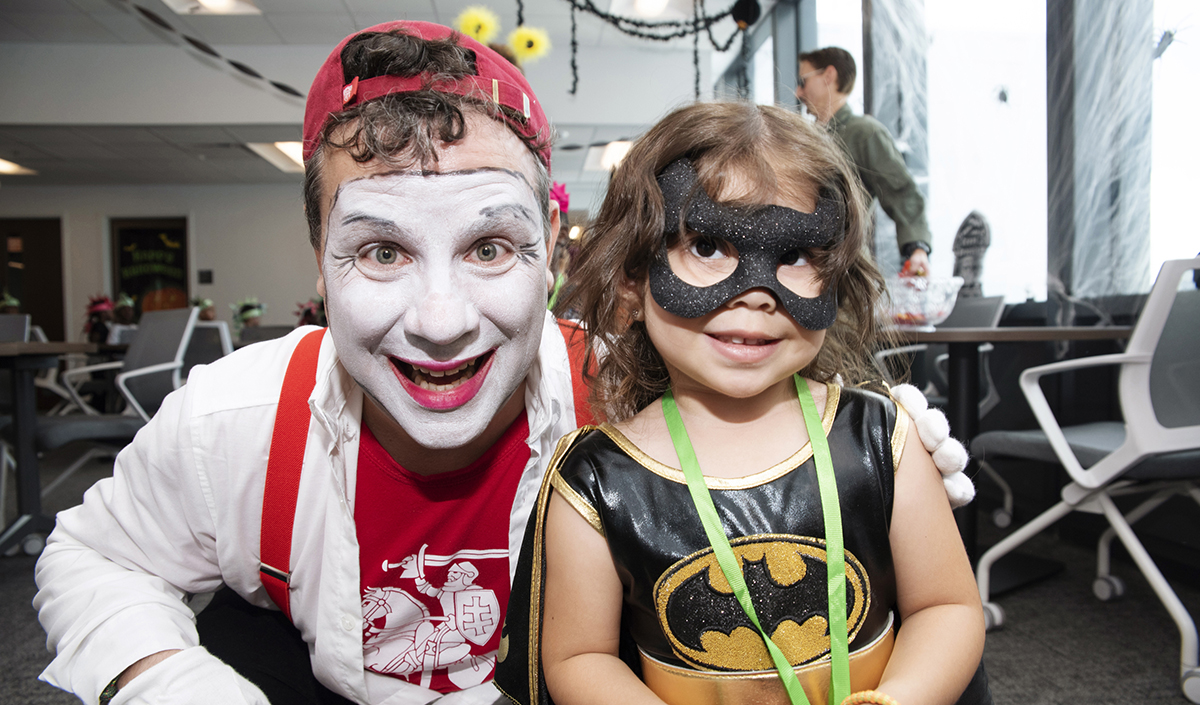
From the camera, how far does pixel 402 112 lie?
0.82m

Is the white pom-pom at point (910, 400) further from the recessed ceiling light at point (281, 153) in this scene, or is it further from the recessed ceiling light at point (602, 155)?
the recessed ceiling light at point (281, 153)

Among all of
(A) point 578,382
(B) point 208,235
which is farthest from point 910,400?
(B) point 208,235

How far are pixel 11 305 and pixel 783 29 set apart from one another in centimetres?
804

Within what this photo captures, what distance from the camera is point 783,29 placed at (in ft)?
17.6

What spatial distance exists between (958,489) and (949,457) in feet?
0.12

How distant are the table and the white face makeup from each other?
138 cm

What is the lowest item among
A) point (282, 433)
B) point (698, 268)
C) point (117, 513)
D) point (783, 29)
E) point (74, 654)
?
point (74, 654)

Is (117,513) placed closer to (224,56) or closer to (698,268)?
(698,268)

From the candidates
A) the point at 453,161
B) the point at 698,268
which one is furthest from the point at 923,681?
the point at 453,161

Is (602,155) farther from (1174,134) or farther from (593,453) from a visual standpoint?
(593,453)

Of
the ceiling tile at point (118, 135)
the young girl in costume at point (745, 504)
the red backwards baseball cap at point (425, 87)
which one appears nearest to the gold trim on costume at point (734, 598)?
the young girl in costume at point (745, 504)

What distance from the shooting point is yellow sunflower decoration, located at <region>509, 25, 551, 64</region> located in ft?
14.4

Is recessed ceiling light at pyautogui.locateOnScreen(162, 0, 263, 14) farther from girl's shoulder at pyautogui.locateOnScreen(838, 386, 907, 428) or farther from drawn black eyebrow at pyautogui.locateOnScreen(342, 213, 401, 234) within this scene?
girl's shoulder at pyautogui.locateOnScreen(838, 386, 907, 428)

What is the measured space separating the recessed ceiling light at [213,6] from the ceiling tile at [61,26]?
824 millimetres
